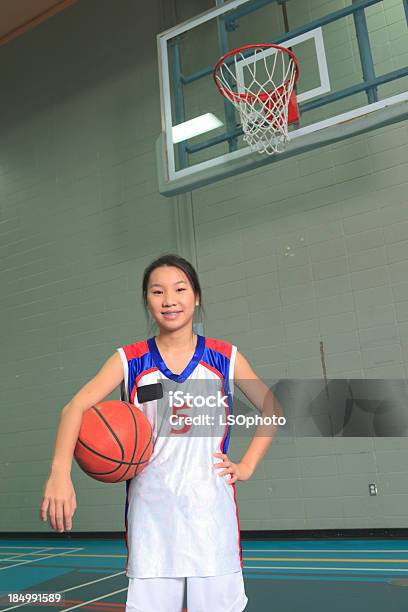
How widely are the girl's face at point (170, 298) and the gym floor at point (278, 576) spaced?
1.91 meters

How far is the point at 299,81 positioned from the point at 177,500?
371 cm

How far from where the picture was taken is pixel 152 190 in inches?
247

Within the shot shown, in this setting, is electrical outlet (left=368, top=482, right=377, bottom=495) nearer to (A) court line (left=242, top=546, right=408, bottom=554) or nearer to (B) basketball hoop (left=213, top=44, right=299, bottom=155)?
(A) court line (left=242, top=546, right=408, bottom=554)

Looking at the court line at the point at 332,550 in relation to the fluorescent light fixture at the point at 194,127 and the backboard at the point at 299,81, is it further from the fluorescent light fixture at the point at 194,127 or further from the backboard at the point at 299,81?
the fluorescent light fixture at the point at 194,127

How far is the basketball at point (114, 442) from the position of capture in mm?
1582

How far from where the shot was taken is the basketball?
1582 mm

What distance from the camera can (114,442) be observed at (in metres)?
1.58

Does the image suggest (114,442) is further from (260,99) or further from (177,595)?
(260,99)

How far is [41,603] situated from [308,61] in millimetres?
4156

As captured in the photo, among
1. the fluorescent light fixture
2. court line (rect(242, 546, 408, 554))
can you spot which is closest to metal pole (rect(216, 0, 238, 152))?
the fluorescent light fixture

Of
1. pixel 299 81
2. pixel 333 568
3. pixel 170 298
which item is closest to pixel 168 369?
pixel 170 298

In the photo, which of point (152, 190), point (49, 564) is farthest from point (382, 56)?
point (49, 564)

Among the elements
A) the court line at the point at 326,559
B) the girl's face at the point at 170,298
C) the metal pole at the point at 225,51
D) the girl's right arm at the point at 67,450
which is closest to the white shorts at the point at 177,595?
the girl's right arm at the point at 67,450

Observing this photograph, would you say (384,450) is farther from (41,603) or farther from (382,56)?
(382,56)
